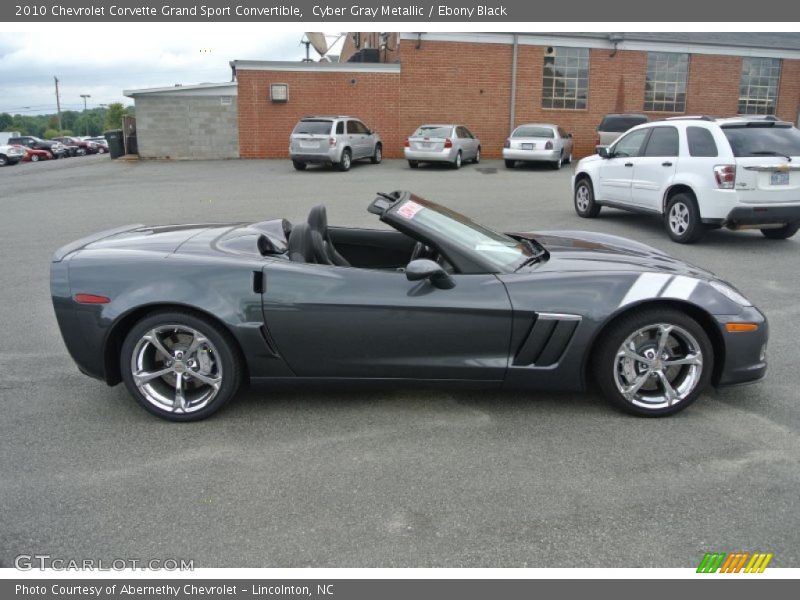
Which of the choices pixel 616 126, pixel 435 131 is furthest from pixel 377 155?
pixel 616 126

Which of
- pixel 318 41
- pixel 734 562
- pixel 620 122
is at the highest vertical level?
pixel 318 41

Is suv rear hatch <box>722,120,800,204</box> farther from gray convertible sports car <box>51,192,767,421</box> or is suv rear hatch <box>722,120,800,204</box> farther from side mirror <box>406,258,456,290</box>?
side mirror <box>406,258,456,290</box>

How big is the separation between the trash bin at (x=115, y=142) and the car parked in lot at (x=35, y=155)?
1188cm

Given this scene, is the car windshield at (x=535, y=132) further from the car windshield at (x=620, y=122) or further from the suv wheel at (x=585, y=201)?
the suv wheel at (x=585, y=201)

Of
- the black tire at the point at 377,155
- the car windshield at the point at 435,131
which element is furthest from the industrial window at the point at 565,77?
the black tire at the point at 377,155

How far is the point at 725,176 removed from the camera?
347 inches

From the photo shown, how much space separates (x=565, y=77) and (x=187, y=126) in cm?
1449

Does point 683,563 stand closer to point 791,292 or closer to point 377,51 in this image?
point 791,292

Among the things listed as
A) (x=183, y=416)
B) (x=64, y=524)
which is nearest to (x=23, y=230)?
(x=183, y=416)

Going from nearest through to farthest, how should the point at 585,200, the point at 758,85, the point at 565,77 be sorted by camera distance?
the point at 585,200
the point at 565,77
the point at 758,85

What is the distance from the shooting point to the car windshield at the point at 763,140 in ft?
29.0

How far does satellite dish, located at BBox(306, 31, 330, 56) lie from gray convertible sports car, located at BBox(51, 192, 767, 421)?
119 feet

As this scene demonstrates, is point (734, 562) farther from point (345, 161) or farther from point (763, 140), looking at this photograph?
point (345, 161)

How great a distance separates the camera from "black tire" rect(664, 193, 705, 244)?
30.5ft
